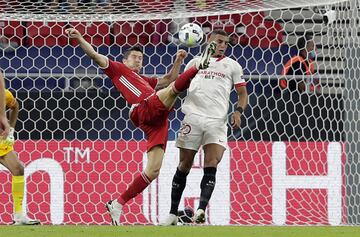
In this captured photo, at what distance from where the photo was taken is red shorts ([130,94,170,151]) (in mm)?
10008

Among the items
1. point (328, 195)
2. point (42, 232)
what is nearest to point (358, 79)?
point (328, 195)

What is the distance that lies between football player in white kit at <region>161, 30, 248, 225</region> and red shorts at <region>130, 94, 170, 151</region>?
1.14 feet

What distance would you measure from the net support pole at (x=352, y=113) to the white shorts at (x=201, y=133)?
1481 millimetres

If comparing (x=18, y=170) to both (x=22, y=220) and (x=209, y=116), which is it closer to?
(x=22, y=220)

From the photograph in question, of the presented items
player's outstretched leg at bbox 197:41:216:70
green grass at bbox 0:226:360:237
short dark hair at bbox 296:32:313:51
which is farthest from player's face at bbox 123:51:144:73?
short dark hair at bbox 296:32:313:51

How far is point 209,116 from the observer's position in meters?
Result: 10.6

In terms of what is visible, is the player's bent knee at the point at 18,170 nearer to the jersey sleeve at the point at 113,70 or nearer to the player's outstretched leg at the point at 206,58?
the jersey sleeve at the point at 113,70

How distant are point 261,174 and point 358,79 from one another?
1302 millimetres

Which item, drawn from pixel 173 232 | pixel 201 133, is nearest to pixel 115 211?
pixel 201 133

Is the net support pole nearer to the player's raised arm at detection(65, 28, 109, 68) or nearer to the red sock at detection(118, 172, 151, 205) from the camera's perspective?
the red sock at detection(118, 172, 151, 205)

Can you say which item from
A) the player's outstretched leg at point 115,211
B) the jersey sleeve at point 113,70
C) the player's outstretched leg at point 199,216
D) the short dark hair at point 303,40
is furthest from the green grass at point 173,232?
the short dark hair at point 303,40

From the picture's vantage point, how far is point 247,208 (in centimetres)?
1145

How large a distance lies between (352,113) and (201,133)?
170 cm

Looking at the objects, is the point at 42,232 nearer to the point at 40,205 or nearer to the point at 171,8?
the point at 40,205
